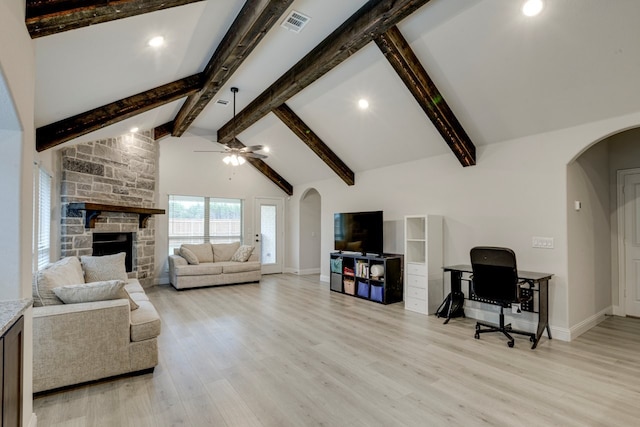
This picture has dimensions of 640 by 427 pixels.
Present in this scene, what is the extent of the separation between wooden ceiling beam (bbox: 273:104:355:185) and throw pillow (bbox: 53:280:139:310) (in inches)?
149

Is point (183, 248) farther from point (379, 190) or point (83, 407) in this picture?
point (83, 407)

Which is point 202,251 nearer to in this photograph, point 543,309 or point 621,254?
point 543,309

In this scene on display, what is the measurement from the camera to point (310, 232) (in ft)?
28.9

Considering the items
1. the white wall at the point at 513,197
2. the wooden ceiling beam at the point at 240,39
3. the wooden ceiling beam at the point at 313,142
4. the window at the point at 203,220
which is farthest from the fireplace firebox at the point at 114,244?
the white wall at the point at 513,197

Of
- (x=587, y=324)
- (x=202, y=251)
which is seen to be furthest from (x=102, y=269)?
(x=587, y=324)

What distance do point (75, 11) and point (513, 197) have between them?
4764 millimetres

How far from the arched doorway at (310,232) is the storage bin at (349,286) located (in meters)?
2.53

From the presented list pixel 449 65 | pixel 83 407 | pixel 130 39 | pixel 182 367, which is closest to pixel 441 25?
pixel 449 65

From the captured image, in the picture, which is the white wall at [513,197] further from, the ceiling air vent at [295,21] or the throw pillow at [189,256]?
the throw pillow at [189,256]

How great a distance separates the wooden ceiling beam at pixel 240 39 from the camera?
2861 mm

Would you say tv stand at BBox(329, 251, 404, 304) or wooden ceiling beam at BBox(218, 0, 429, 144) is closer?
wooden ceiling beam at BBox(218, 0, 429, 144)

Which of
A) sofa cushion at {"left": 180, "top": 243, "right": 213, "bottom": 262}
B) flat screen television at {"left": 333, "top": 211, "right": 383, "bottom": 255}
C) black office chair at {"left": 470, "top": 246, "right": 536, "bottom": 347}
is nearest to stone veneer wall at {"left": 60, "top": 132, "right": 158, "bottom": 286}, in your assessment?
sofa cushion at {"left": 180, "top": 243, "right": 213, "bottom": 262}

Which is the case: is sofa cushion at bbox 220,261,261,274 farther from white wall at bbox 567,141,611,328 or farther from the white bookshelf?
white wall at bbox 567,141,611,328

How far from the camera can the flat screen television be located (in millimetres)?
5766
